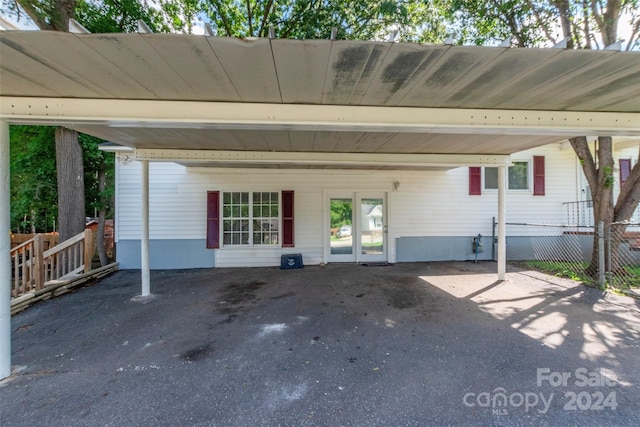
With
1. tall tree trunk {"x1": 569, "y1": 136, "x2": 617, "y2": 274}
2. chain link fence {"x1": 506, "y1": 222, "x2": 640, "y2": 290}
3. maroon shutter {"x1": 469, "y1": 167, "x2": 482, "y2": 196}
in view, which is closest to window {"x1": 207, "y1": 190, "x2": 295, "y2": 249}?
maroon shutter {"x1": 469, "y1": 167, "x2": 482, "y2": 196}

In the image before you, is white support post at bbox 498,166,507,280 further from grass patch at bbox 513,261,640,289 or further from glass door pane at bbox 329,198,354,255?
glass door pane at bbox 329,198,354,255

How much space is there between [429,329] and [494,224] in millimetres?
5641

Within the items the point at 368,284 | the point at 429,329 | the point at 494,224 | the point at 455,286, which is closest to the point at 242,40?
the point at 429,329

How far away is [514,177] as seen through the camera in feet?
25.4

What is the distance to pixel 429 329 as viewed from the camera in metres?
3.35

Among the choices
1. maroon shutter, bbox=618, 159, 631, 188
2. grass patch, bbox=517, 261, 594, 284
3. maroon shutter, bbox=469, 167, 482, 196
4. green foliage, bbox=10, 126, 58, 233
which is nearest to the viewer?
grass patch, bbox=517, 261, 594, 284

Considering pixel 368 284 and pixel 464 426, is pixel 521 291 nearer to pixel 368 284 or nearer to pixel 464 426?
pixel 368 284

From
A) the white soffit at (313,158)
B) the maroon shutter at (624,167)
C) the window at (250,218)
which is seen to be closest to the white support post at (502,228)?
the white soffit at (313,158)

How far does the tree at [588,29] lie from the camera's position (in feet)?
16.1

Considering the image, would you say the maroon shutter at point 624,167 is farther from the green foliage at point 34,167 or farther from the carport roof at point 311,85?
the green foliage at point 34,167

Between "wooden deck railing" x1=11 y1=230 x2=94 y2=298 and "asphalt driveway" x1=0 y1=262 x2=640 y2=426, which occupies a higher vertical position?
"wooden deck railing" x1=11 y1=230 x2=94 y2=298

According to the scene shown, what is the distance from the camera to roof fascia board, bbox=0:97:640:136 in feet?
8.35

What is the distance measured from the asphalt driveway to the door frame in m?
2.65

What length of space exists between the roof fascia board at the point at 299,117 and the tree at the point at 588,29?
3.36 m
